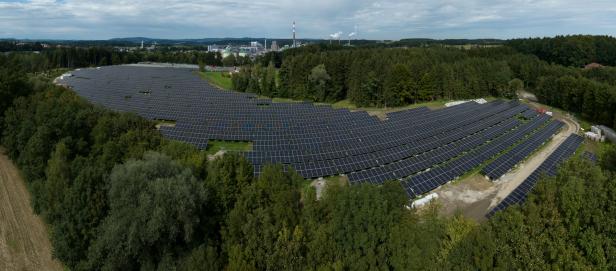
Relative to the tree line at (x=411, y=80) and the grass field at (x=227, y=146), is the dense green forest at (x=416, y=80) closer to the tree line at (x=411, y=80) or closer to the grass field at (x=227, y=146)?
the tree line at (x=411, y=80)

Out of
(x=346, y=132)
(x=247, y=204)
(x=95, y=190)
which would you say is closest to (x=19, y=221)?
(x=95, y=190)

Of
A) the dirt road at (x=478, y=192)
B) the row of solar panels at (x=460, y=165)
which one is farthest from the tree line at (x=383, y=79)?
the dirt road at (x=478, y=192)

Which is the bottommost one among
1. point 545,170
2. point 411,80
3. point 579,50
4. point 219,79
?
point 545,170

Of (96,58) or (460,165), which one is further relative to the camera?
(96,58)

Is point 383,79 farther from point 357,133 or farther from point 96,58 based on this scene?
point 96,58

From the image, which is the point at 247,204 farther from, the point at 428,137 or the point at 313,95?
the point at 313,95

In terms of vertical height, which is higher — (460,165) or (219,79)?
(219,79)

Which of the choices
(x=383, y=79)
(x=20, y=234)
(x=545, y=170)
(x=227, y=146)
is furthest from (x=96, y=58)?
(x=545, y=170)

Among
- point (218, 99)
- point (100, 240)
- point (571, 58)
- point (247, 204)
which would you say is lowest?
point (100, 240)
